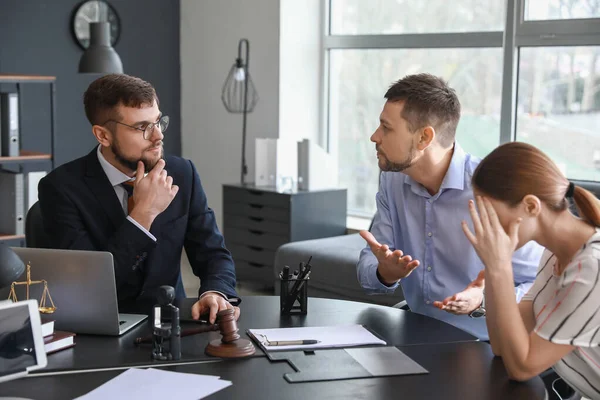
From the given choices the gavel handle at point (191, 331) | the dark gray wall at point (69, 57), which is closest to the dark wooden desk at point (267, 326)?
the gavel handle at point (191, 331)

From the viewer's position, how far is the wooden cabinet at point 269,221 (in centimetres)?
500

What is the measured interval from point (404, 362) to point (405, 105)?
979mm

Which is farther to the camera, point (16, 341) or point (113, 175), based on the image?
point (113, 175)

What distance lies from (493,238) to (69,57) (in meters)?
4.59

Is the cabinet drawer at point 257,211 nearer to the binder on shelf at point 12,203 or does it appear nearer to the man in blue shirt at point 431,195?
the binder on shelf at point 12,203

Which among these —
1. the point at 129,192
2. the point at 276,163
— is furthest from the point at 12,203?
the point at 129,192

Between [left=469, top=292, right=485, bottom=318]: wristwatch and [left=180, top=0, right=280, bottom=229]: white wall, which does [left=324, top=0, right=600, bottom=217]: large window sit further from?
[left=469, top=292, right=485, bottom=318]: wristwatch

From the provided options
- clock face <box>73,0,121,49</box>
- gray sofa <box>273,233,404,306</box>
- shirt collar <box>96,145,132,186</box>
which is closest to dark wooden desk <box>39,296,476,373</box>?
shirt collar <box>96,145,132,186</box>

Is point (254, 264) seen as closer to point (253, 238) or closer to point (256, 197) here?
point (253, 238)

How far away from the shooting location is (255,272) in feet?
17.0

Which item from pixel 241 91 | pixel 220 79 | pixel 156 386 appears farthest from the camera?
pixel 220 79

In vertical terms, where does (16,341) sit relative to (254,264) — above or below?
above

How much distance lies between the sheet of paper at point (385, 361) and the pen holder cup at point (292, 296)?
13.1 inches

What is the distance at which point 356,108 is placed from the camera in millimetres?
5621
